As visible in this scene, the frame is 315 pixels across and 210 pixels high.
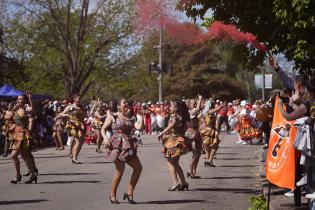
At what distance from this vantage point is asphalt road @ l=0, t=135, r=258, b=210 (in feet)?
35.6

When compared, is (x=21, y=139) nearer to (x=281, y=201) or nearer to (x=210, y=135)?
(x=210, y=135)

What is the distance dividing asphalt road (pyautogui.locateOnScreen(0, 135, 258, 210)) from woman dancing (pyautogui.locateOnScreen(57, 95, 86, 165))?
0.44 metres

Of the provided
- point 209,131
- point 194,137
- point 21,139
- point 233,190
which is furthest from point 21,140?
point 209,131

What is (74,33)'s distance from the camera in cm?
4300

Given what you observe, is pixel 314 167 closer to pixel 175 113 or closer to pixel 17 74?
pixel 175 113

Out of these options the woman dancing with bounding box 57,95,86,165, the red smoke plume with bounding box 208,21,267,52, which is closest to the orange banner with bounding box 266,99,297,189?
the red smoke plume with bounding box 208,21,267,52

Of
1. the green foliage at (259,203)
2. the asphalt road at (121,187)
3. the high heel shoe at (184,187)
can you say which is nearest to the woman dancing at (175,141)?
the high heel shoe at (184,187)

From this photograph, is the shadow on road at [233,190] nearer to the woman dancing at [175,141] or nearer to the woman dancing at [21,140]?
the woman dancing at [175,141]

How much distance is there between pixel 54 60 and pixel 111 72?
231 inches

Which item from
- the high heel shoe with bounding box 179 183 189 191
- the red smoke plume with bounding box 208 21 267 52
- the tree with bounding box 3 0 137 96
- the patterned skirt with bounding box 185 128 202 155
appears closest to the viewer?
the red smoke plume with bounding box 208 21 267 52

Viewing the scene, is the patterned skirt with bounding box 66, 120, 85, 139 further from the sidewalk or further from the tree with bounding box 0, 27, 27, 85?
the tree with bounding box 0, 27, 27, 85

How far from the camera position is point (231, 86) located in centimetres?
7388

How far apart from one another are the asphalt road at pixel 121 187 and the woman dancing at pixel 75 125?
44 centimetres

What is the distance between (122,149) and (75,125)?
755cm
